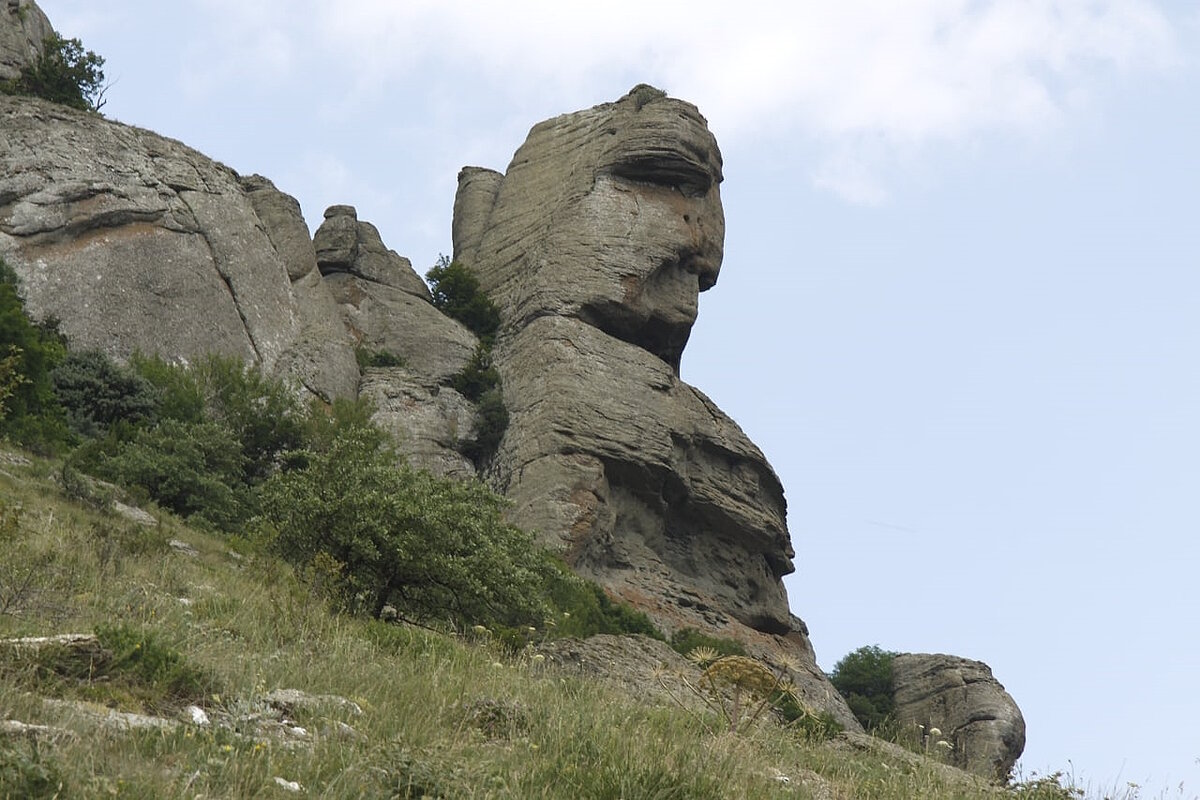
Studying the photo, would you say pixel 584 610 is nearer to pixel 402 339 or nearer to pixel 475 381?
pixel 475 381

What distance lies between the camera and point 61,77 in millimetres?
49469

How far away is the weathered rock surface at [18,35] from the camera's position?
49656 millimetres

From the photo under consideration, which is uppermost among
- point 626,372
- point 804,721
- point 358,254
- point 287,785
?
point 358,254

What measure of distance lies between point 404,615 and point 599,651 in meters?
3.07

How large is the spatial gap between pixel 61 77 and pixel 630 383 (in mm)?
22955

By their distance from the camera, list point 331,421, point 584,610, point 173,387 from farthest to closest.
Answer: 1. point 331,421
2. point 173,387
3. point 584,610

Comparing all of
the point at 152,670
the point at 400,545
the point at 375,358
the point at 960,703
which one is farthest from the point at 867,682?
the point at 152,670

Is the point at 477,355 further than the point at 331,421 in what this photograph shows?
Yes

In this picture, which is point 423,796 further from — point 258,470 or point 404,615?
point 258,470

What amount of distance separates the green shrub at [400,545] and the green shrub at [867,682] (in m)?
27.3

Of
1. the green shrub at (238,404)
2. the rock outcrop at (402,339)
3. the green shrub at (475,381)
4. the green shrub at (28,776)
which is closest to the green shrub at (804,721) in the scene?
the green shrub at (28,776)

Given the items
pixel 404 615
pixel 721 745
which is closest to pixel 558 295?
pixel 404 615

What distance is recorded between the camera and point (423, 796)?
22.8 feet

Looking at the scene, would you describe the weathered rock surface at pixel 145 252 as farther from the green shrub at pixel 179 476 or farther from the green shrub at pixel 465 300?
the green shrub at pixel 179 476
